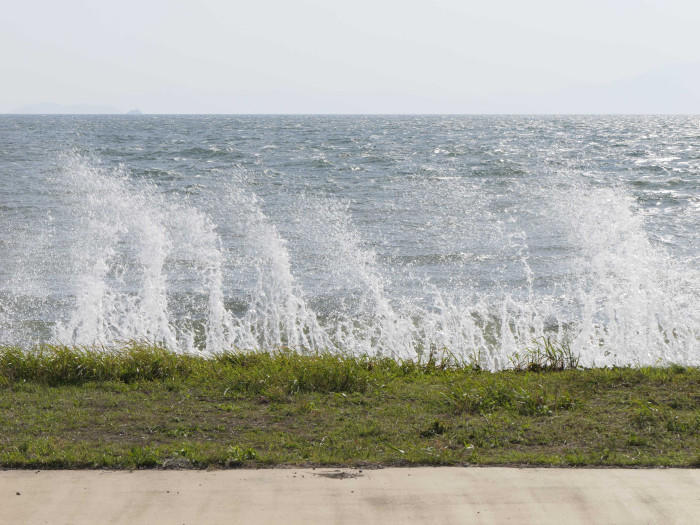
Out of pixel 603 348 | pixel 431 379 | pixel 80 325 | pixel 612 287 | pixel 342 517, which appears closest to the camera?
pixel 342 517

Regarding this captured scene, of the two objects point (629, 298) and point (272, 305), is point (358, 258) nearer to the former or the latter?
point (272, 305)

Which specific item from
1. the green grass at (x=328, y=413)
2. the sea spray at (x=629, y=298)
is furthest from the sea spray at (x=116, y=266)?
the sea spray at (x=629, y=298)

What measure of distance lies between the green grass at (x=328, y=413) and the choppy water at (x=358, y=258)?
9.36 feet

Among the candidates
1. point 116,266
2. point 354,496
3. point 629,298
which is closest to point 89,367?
point 354,496

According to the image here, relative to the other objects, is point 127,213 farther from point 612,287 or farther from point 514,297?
point 612,287

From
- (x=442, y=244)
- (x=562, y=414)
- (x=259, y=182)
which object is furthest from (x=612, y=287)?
(x=259, y=182)

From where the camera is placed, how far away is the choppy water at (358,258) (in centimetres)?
1097

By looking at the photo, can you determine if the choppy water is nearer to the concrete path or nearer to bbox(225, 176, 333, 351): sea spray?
bbox(225, 176, 333, 351): sea spray

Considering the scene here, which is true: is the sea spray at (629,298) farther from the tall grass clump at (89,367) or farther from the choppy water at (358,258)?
the tall grass clump at (89,367)

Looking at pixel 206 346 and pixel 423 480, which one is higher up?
pixel 423 480

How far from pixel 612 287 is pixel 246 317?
685cm

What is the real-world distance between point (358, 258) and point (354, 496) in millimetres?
12031

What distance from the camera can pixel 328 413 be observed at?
5895 millimetres

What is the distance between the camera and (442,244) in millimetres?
16922
